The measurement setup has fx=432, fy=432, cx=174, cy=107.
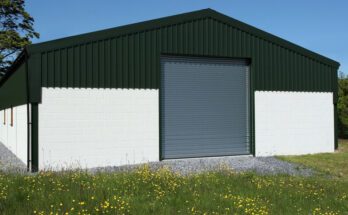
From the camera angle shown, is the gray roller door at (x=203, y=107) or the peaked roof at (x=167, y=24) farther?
the gray roller door at (x=203, y=107)

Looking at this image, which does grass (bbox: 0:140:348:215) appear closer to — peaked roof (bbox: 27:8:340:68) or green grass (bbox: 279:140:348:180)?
green grass (bbox: 279:140:348:180)

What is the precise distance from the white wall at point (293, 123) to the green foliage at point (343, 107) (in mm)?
8563

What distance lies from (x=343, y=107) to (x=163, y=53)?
1645 cm

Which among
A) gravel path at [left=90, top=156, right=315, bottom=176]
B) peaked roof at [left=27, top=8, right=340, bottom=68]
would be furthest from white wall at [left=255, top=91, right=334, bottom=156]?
peaked roof at [left=27, top=8, right=340, bottom=68]

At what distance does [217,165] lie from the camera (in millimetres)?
15125

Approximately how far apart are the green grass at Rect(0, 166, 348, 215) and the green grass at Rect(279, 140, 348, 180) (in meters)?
3.43

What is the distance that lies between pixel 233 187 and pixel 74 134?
656 cm

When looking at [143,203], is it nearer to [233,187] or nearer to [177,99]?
[233,187]

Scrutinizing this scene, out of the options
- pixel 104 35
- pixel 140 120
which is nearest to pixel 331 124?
pixel 140 120

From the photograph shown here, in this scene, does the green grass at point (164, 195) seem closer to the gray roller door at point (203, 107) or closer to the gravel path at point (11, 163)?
the gravel path at point (11, 163)

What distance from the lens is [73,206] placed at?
7.90 metres

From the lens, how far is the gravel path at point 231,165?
14.3 meters

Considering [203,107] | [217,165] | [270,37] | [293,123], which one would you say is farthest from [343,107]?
[217,165]

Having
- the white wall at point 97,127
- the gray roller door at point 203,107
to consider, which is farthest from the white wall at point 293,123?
the white wall at point 97,127
